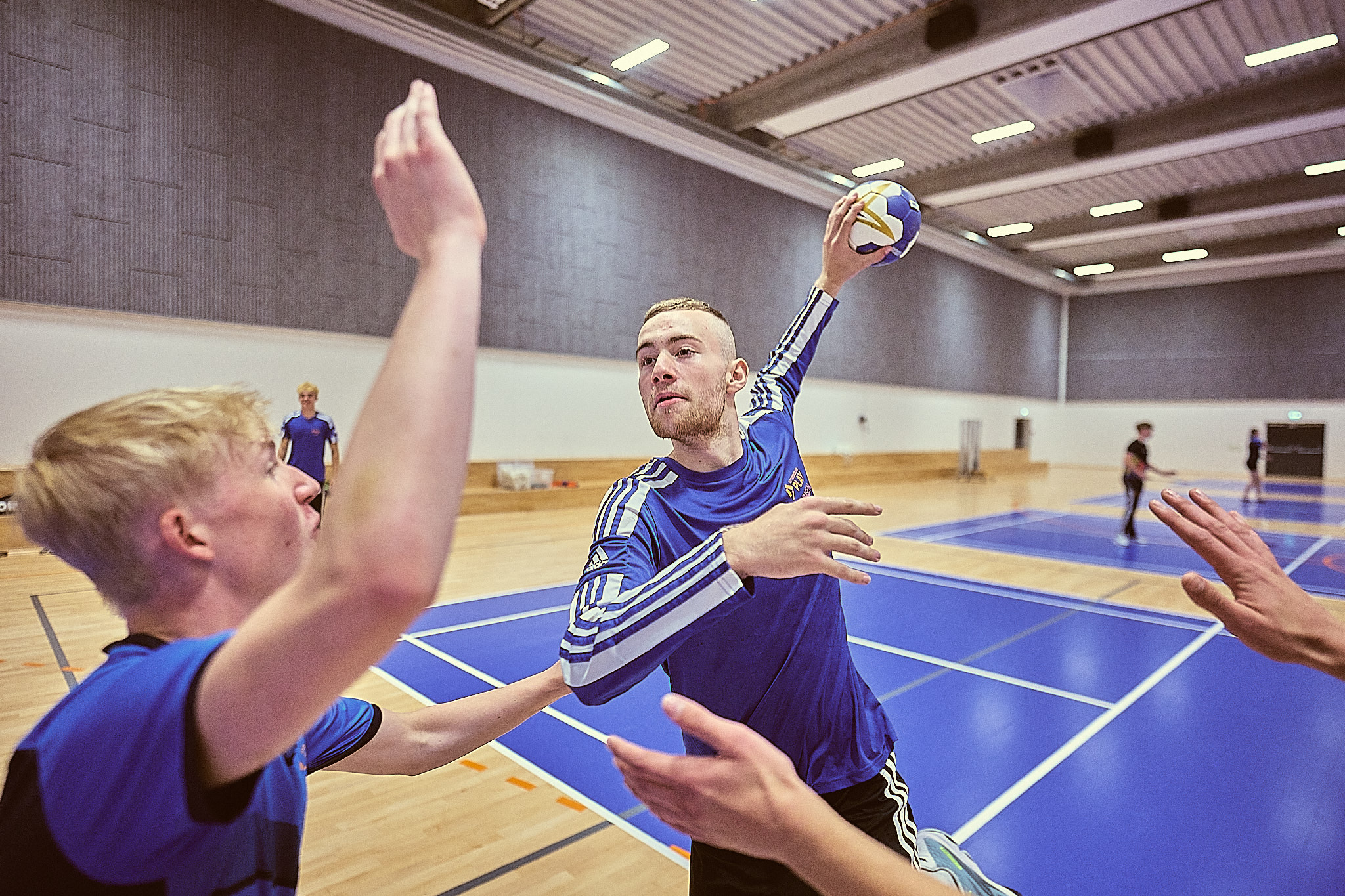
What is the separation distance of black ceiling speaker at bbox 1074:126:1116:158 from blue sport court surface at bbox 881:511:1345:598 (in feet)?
26.3

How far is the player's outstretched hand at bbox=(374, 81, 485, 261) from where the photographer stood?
2.85 ft

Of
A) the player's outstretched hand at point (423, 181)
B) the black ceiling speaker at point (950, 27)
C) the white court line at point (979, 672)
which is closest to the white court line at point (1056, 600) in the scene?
the white court line at point (979, 672)

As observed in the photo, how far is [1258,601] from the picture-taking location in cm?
157

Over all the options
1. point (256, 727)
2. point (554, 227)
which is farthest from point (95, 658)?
point (554, 227)

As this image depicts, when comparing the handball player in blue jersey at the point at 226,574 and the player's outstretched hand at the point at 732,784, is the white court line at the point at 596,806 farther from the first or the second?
the player's outstretched hand at the point at 732,784

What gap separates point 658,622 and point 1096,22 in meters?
13.8

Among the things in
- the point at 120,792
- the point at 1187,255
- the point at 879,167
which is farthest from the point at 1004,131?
the point at 120,792

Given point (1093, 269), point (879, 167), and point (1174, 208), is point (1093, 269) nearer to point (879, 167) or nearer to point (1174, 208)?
point (1174, 208)

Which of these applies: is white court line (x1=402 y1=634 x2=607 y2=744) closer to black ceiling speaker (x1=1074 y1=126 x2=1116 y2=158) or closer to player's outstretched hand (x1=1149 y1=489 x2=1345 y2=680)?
player's outstretched hand (x1=1149 y1=489 x2=1345 y2=680)

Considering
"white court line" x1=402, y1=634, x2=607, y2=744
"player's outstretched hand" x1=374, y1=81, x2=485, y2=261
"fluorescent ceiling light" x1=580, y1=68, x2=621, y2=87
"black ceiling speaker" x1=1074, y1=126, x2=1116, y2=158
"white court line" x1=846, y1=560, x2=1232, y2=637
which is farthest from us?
"black ceiling speaker" x1=1074, y1=126, x2=1116, y2=158

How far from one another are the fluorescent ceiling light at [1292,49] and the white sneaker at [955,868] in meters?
16.0

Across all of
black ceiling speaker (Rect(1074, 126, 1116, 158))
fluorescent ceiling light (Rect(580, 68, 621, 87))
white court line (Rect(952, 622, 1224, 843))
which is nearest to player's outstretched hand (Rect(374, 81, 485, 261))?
white court line (Rect(952, 622, 1224, 843))

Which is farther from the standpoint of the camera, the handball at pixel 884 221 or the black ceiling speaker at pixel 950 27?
the black ceiling speaker at pixel 950 27

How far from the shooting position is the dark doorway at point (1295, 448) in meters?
25.3
